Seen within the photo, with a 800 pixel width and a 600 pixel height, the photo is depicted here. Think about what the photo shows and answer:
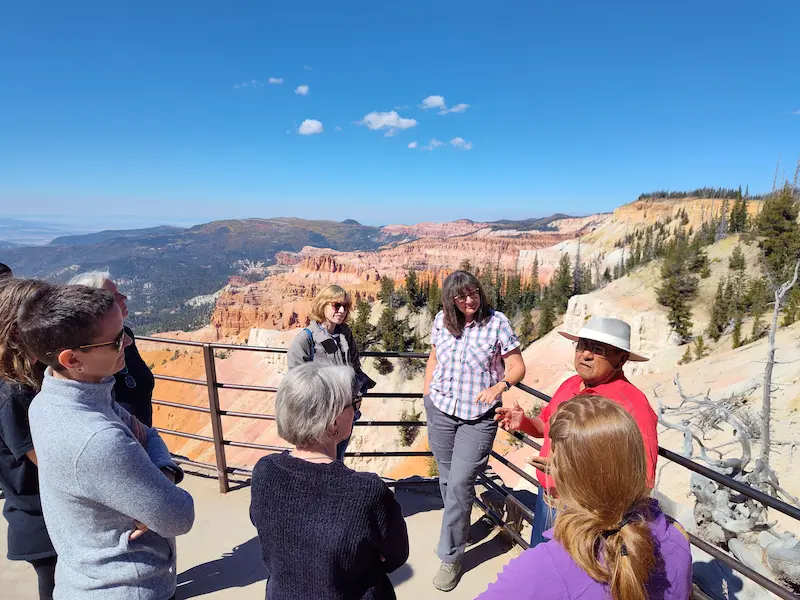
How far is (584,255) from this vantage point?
109 meters

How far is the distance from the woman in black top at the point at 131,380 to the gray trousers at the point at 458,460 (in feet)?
5.28

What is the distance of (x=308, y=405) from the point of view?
1395mm

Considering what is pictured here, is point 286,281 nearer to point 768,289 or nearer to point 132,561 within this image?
point 768,289

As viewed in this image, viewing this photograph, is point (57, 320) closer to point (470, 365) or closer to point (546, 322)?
point (470, 365)

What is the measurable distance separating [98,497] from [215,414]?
2.37 meters

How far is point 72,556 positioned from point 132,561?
0.17m

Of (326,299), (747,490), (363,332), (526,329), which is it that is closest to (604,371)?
(747,490)

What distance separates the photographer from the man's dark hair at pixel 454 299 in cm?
269

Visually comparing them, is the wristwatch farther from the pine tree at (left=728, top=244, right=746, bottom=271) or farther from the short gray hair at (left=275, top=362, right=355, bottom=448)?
the pine tree at (left=728, top=244, right=746, bottom=271)

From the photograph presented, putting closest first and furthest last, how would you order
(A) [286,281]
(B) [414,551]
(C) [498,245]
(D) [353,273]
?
(B) [414,551], (A) [286,281], (D) [353,273], (C) [498,245]

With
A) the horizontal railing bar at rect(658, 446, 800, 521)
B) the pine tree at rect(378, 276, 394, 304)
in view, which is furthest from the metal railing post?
the pine tree at rect(378, 276, 394, 304)

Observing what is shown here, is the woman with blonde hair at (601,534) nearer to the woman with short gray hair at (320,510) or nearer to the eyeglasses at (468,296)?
the woman with short gray hair at (320,510)

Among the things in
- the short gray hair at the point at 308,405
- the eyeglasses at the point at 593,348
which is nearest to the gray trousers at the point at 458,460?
the eyeglasses at the point at 593,348

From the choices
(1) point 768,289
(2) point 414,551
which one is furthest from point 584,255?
(2) point 414,551
